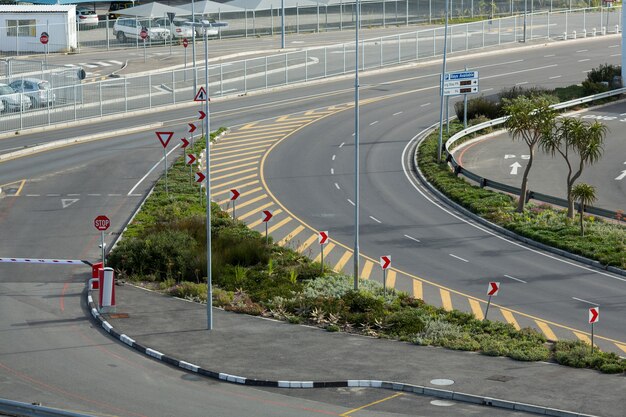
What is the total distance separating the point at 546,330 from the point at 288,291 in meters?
8.26

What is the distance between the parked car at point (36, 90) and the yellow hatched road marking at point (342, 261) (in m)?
29.2

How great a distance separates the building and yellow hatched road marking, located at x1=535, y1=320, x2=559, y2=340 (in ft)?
200

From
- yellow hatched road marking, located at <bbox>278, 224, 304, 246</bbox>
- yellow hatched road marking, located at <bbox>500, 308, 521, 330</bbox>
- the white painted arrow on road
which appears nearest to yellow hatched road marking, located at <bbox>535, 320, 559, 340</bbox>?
yellow hatched road marking, located at <bbox>500, 308, 521, 330</bbox>

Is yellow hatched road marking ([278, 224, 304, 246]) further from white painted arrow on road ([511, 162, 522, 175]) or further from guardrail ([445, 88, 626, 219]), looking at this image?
white painted arrow on road ([511, 162, 522, 175])

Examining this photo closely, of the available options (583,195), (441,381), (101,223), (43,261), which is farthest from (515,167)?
(441,381)

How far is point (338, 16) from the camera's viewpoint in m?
103

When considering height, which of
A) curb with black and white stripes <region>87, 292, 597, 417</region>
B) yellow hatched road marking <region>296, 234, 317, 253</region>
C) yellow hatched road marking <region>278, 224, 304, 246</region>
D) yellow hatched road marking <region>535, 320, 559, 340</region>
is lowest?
yellow hatched road marking <region>535, 320, 559, 340</region>

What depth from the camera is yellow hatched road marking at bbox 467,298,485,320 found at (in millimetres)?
35969

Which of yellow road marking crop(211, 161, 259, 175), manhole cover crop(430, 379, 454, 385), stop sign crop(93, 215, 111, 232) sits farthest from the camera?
yellow road marking crop(211, 161, 259, 175)

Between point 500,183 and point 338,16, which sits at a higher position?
point 338,16

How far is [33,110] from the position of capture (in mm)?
66750

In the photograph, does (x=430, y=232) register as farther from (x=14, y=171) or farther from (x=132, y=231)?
(x=14, y=171)

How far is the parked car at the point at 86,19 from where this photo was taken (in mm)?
96188

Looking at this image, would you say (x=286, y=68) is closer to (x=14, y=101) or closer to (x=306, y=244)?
(x=14, y=101)
